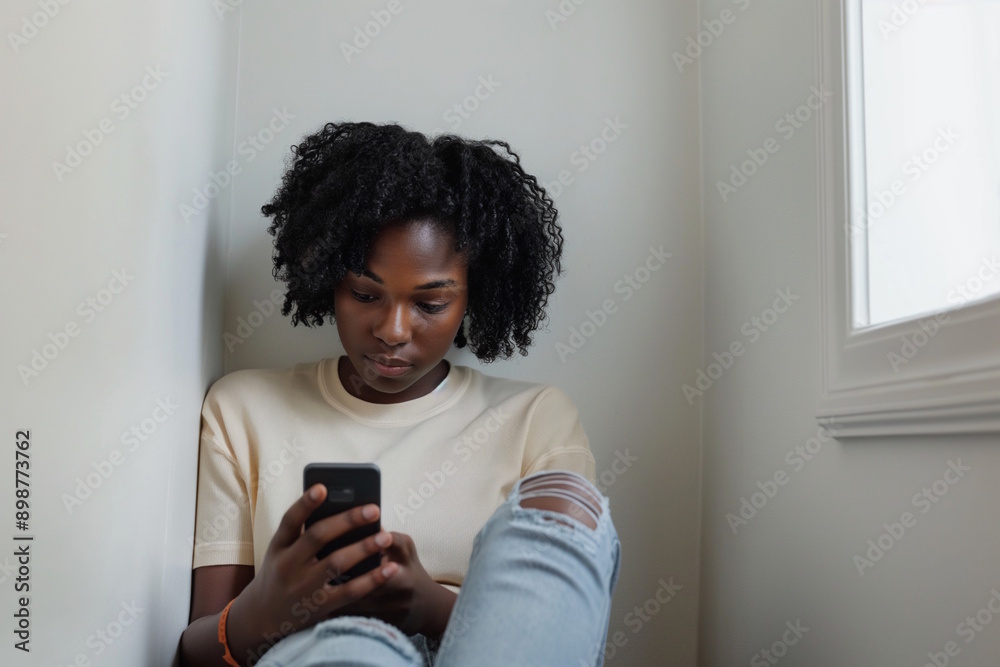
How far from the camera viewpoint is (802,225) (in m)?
1.15

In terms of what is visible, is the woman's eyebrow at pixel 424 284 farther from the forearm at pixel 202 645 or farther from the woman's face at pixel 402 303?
the forearm at pixel 202 645

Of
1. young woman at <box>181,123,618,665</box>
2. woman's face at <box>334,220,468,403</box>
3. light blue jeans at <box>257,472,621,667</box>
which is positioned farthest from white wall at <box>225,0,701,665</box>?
light blue jeans at <box>257,472,621,667</box>

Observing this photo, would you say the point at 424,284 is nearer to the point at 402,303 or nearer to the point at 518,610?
the point at 402,303

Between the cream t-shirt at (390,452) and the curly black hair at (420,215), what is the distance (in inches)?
4.7

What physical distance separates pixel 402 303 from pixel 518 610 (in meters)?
0.52

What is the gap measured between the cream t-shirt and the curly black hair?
119mm

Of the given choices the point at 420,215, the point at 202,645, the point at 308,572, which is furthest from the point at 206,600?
the point at 420,215

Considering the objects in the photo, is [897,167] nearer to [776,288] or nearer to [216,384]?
[776,288]

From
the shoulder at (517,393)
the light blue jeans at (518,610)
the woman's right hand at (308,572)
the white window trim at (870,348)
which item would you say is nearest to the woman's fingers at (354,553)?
the woman's right hand at (308,572)

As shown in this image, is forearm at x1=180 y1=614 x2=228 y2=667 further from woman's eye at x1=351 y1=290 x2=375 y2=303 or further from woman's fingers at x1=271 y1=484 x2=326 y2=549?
woman's eye at x1=351 y1=290 x2=375 y2=303

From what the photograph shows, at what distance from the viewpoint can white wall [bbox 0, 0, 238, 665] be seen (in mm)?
684

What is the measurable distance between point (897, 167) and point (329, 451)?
2.63 ft

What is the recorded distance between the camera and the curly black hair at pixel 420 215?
1.12 m

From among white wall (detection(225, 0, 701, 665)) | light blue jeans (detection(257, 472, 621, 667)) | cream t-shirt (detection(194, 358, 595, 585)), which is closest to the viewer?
light blue jeans (detection(257, 472, 621, 667))
